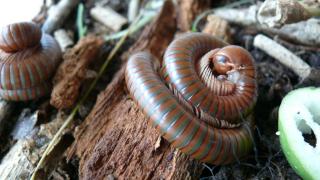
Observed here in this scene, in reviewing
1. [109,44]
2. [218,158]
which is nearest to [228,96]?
[218,158]

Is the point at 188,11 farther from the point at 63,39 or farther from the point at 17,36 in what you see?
the point at 17,36

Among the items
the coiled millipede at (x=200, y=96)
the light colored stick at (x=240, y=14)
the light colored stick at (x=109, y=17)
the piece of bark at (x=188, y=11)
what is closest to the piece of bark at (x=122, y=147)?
the coiled millipede at (x=200, y=96)

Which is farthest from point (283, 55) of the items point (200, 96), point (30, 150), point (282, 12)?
point (30, 150)

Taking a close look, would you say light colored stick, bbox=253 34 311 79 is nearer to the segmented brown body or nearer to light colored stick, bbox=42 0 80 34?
the segmented brown body

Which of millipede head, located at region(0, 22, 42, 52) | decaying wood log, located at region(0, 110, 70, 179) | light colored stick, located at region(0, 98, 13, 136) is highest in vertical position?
millipede head, located at region(0, 22, 42, 52)

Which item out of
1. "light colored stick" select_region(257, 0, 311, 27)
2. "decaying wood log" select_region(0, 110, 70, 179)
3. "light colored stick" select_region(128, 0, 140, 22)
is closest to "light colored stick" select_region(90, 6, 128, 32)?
"light colored stick" select_region(128, 0, 140, 22)

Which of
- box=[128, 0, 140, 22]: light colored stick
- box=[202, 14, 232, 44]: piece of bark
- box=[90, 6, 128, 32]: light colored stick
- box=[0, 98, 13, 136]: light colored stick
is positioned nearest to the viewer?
box=[0, 98, 13, 136]: light colored stick
